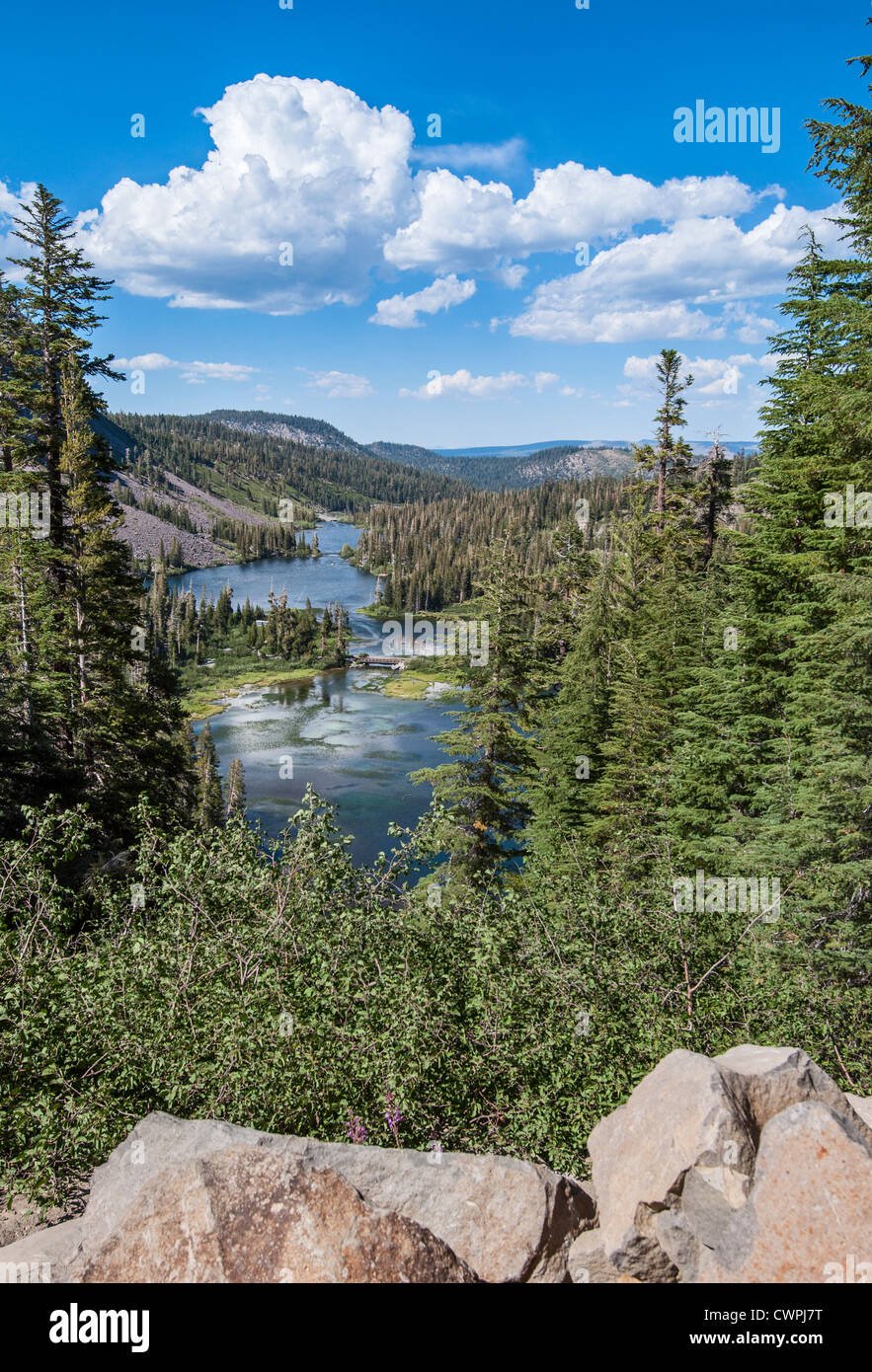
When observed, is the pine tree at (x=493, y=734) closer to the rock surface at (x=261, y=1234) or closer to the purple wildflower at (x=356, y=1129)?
the purple wildflower at (x=356, y=1129)

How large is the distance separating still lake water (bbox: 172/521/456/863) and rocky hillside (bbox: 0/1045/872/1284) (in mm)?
30861

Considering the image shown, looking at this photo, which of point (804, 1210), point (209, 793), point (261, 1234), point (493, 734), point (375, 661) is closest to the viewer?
point (261, 1234)

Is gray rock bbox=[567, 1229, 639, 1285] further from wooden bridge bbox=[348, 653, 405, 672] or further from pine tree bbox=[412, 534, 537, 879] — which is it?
wooden bridge bbox=[348, 653, 405, 672]

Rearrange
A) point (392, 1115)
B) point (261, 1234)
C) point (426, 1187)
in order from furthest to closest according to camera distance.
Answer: point (392, 1115) → point (426, 1187) → point (261, 1234)

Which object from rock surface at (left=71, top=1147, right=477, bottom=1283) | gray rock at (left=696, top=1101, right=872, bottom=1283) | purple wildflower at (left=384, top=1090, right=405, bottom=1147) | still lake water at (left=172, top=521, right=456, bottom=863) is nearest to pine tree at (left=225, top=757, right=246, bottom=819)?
still lake water at (left=172, top=521, right=456, bottom=863)

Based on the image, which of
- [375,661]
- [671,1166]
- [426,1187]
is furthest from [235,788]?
[375,661]

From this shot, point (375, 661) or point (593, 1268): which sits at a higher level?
point (375, 661)

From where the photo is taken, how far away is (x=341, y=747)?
7344 centimetres

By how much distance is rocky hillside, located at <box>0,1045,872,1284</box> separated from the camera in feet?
18.7

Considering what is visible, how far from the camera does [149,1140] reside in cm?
636

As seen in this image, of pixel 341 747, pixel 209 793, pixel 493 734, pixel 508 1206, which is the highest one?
pixel 493 734

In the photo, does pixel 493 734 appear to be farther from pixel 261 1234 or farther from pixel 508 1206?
pixel 261 1234

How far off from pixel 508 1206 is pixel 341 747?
6785 cm
